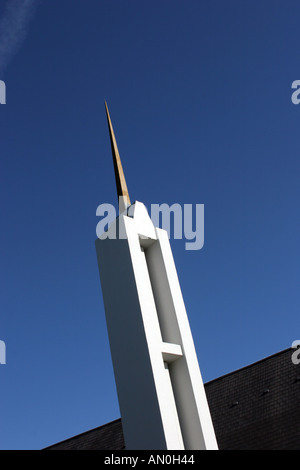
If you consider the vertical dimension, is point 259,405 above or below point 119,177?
below

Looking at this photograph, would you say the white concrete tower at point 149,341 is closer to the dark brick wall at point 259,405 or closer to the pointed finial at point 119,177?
the pointed finial at point 119,177

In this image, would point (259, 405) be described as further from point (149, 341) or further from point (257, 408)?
point (149, 341)

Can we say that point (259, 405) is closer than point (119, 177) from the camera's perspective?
No

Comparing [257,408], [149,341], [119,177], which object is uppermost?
[119,177]

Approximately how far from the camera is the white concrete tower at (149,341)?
7.47m

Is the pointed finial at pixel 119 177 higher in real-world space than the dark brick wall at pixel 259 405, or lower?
higher

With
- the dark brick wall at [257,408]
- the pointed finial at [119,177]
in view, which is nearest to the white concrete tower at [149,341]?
the pointed finial at [119,177]

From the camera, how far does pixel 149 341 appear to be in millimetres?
7777

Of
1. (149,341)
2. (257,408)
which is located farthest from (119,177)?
(257,408)

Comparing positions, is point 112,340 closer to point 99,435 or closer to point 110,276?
point 110,276
